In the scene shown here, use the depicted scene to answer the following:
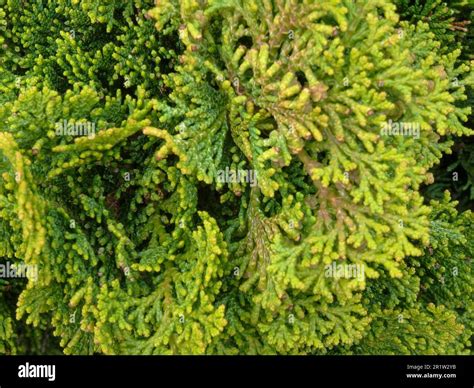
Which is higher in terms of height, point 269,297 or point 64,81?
point 64,81

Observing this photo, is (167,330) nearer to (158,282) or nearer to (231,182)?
(158,282)

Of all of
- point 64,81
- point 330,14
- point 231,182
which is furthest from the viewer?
point 64,81

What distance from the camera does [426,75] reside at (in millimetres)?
3598

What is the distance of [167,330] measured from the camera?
3645 mm

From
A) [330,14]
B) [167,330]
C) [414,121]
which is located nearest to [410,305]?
[414,121]

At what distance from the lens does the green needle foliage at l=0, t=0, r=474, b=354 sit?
11.1ft

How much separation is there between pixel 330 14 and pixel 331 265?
169 centimetres

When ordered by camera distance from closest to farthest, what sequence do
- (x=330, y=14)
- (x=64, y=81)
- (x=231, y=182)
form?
(x=330, y=14), (x=231, y=182), (x=64, y=81)

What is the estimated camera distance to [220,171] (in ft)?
12.1

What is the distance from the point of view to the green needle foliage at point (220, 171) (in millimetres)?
3381

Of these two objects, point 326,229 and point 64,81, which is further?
point 64,81

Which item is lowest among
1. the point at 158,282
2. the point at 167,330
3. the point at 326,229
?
the point at 167,330

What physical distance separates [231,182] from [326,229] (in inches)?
29.5

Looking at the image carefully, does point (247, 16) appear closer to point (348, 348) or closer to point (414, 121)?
point (414, 121)
